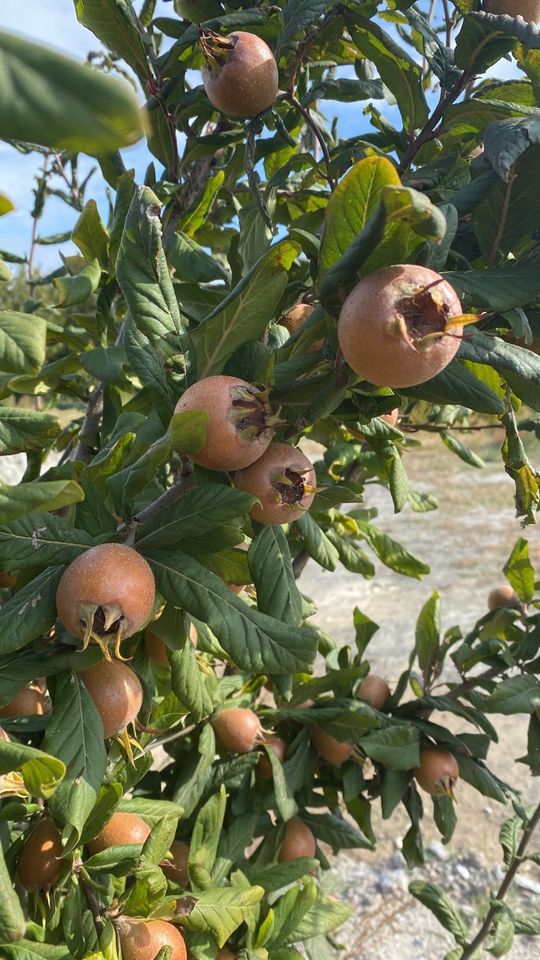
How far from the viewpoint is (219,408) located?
0.94 meters

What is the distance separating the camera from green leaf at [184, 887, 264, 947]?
1.35 m

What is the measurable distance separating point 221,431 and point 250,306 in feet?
0.67

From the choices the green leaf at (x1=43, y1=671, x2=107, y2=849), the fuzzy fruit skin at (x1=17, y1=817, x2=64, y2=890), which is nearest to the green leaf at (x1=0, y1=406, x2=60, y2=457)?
the green leaf at (x1=43, y1=671, x2=107, y2=849)

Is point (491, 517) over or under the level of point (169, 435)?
under

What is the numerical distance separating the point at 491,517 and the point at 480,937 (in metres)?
8.61

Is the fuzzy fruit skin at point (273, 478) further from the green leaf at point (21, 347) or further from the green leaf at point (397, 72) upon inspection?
the green leaf at point (397, 72)

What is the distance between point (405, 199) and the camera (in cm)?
→ 77

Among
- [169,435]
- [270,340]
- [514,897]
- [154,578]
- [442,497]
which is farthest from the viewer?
[442,497]

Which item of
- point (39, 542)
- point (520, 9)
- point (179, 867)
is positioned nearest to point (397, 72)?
point (520, 9)

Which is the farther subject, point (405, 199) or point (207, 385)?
point (207, 385)

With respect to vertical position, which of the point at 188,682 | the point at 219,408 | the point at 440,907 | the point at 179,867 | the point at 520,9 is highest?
the point at 520,9

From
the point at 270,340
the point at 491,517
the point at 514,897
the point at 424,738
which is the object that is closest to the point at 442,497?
the point at 491,517

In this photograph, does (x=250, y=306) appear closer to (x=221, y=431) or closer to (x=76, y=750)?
(x=221, y=431)

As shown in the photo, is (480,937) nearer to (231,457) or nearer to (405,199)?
(231,457)
